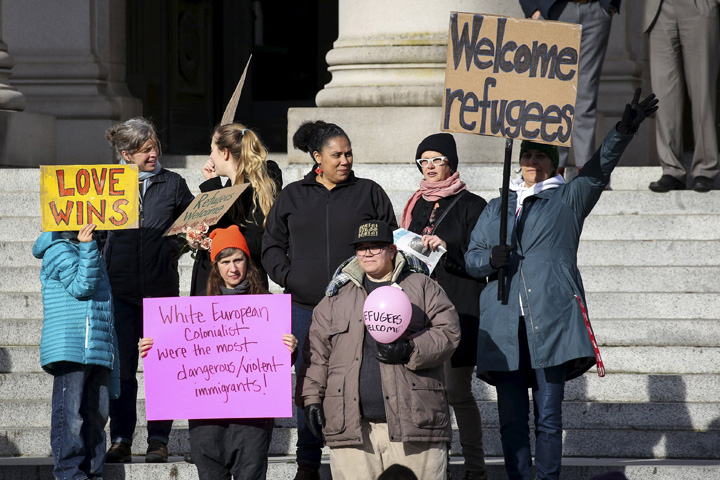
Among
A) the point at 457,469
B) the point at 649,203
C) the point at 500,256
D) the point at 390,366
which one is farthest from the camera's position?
the point at 649,203

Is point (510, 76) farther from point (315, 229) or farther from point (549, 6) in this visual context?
point (549, 6)

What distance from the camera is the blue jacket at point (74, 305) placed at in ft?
22.9

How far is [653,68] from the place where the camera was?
10.4 meters

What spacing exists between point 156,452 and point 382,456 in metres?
1.75

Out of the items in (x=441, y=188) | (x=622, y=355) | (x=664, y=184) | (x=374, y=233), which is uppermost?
(x=664, y=184)

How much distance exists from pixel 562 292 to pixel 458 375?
84cm

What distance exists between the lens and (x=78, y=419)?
23.1ft

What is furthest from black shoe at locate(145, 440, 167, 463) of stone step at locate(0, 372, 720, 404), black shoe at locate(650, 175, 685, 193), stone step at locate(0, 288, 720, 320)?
black shoe at locate(650, 175, 685, 193)

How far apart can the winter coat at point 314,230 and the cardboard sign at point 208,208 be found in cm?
25

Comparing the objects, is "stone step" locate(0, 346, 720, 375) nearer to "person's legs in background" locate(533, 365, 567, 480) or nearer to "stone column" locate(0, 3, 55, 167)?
"person's legs in background" locate(533, 365, 567, 480)

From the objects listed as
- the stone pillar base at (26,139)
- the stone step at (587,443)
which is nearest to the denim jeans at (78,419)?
the stone step at (587,443)

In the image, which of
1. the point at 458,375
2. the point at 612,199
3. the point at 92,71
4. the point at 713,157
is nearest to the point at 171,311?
the point at 458,375

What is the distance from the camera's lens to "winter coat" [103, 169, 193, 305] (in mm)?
7625

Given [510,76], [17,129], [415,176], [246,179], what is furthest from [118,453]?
[17,129]
